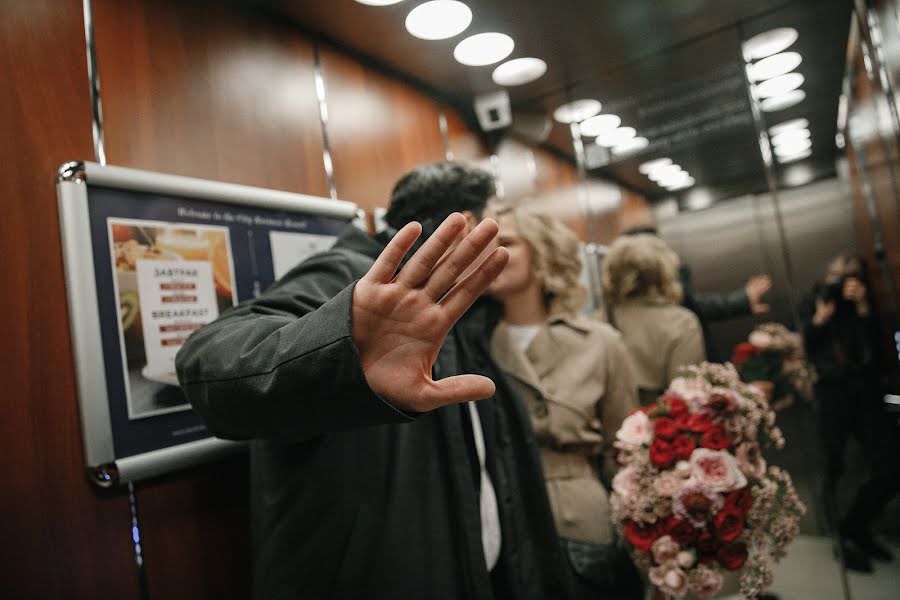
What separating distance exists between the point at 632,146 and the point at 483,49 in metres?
0.92

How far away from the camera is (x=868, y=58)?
2.27 metres

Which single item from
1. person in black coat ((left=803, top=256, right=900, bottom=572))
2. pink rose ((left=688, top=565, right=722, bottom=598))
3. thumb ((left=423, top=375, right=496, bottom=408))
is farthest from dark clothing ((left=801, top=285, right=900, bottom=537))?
thumb ((left=423, top=375, right=496, bottom=408))

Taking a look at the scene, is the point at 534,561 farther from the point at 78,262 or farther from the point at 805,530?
the point at 805,530

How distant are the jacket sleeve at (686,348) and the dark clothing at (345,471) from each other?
1.09 m

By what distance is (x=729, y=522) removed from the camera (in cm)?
122

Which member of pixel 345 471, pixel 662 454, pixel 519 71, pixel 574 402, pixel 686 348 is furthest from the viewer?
pixel 519 71

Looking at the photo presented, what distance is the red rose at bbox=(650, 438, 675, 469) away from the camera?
51.2 inches

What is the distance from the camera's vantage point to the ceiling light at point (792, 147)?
245cm

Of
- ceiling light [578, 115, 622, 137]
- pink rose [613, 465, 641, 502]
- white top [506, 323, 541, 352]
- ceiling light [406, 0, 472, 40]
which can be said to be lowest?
pink rose [613, 465, 641, 502]

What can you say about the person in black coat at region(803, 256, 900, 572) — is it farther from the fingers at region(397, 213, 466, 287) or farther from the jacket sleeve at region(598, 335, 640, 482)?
the fingers at region(397, 213, 466, 287)

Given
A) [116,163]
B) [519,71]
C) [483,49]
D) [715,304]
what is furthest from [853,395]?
[116,163]

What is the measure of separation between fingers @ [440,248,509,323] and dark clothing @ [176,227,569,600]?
0.15 metres

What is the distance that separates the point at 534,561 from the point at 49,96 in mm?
1648

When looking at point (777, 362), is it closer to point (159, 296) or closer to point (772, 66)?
point (772, 66)
